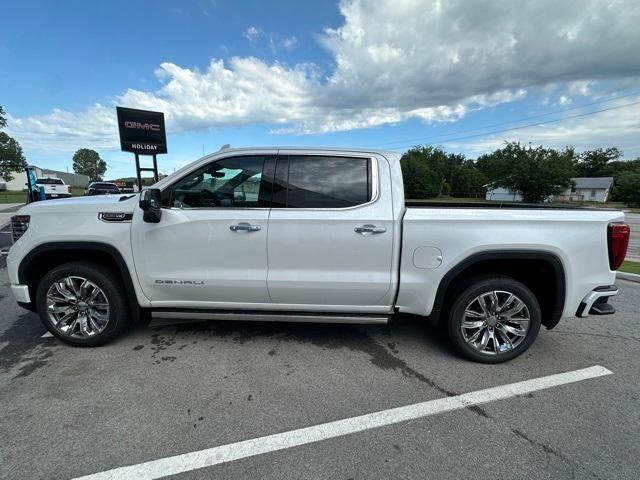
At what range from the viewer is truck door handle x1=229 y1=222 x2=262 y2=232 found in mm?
2957

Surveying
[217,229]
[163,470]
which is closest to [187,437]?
[163,470]

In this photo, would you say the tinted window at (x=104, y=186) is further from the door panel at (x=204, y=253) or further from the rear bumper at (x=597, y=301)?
the rear bumper at (x=597, y=301)

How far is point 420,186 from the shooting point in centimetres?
7869

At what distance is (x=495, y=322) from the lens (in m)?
3.07

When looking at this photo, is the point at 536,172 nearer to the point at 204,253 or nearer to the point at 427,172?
the point at 427,172

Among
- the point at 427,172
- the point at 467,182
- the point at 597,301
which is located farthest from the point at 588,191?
the point at 597,301

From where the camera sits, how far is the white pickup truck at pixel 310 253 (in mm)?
2889

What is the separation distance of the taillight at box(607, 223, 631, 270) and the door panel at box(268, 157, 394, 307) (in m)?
1.87

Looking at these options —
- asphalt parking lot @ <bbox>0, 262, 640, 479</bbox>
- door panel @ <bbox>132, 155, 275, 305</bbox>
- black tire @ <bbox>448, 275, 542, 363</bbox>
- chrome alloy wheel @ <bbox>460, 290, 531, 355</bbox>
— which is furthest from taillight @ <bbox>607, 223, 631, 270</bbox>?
door panel @ <bbox>132, 155, 275, 305</bbox>

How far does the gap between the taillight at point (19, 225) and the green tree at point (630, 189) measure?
212 feet

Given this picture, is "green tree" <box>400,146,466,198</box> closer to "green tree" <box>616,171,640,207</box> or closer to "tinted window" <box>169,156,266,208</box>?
"green tree" <box>616,171,640,207</box>

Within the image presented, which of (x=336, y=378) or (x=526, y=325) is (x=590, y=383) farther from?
(x=336, y=378)

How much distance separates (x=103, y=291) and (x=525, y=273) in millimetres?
4109

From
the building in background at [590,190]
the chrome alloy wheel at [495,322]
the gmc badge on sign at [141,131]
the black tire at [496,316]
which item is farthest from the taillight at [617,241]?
the building in background at [590,190]
